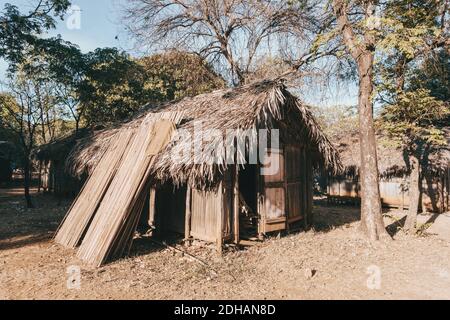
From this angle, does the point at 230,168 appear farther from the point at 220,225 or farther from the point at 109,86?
the point at 109,86

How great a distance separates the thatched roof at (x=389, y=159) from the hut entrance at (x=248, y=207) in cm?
502

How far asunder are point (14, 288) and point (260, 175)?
17.9 ft

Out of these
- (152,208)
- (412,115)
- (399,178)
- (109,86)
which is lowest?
(152,208)

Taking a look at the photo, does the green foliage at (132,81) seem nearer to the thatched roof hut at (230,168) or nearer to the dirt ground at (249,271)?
the thatched roof hut at (230,168)

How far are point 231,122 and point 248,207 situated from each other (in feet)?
7.40

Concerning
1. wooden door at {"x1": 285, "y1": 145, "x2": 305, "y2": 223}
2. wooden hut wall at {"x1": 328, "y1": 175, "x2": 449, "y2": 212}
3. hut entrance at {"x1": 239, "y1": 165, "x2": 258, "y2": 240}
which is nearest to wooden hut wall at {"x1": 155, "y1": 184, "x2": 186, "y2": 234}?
hut entrance at {"x1": 239, "y1": 165, "x2": 258, "y2": 240}

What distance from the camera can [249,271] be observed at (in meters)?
6.00

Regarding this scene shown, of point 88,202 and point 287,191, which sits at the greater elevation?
point 287,191

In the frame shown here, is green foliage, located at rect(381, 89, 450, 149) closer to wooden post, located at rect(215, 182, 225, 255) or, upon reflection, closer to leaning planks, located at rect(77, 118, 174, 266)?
wooden post, located at rect(215, 182, 225, 255)

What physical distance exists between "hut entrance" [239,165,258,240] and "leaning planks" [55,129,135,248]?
330cm

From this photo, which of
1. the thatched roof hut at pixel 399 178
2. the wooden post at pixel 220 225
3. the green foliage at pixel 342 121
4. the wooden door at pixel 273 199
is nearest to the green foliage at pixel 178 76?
the green foliage at pixel 342 121

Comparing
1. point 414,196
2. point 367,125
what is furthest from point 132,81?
point 414,196

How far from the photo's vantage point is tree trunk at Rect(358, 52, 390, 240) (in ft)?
26.7
